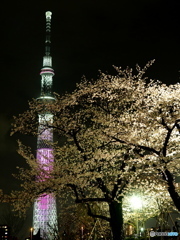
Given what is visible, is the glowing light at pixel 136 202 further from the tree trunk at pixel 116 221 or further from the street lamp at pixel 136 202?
the tree trunk at pixel 116 221

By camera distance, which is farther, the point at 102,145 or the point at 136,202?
the point at 136,202

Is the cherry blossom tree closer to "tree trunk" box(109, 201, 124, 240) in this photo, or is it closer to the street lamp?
"tree trunk" box(109, 201, 124, 240)

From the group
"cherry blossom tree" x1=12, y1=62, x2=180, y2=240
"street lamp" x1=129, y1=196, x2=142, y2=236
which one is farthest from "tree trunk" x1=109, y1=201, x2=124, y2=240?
"street lamp" x1=129, y1=196, x2=142, y2=236

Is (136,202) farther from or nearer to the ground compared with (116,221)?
farther from the ground

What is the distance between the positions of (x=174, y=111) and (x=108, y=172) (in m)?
4.06

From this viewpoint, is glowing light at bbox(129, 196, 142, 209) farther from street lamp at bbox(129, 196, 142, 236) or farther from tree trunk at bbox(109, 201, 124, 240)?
tree trunk at bbox(109, 201, 124, 240)

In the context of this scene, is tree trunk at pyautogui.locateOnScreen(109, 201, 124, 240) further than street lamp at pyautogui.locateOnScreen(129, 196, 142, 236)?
No

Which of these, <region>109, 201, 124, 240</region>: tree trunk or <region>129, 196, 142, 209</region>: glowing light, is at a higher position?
<region>129, 196, 142, 209</region>: glowing light

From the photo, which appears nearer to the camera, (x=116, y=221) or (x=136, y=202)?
(x=116, y=221)

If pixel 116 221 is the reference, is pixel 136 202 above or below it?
above

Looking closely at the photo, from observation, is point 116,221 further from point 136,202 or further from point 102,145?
point 136,202

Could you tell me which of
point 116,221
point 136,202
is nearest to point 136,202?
point 136,202

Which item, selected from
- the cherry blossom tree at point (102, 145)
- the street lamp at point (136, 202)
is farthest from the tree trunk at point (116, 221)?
the street lamp at point (136, 202)

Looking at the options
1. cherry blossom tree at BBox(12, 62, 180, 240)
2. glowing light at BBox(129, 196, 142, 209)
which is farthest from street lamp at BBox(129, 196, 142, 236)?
cherry blossom tree at BBox(12, 62, 180, 240)
